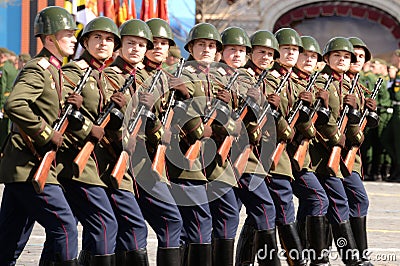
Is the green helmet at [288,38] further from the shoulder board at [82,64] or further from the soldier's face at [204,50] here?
the shoulder board at [82,64]

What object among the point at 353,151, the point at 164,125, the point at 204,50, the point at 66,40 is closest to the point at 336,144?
the point at 353,151

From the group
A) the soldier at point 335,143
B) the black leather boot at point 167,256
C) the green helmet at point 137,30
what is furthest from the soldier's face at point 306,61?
the black leather boot at point 167,256

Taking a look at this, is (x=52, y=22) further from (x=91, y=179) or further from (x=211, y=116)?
(x=211, y=116)

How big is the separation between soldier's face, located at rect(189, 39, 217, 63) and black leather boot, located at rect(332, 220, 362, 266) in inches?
69.0

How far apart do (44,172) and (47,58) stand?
0.74m

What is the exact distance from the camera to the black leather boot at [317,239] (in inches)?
338

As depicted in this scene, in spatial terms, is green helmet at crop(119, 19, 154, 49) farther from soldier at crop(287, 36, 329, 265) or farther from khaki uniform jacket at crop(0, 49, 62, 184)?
soldier at crop(287, 36, 329, 265)

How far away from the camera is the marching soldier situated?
8.68 metres

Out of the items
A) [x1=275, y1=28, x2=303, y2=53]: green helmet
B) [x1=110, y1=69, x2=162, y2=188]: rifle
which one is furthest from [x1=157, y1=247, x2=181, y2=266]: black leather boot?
[x1=275, y1=28, x2=303, y2=53]: green helmet

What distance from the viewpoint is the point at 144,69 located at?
24.6 feet

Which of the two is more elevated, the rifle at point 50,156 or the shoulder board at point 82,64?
the shoulder board at point 82,64

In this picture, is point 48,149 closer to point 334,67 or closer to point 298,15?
point 334,67

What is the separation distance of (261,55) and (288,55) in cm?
36

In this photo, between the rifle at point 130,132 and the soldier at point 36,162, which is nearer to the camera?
the soldier at point 36,162
